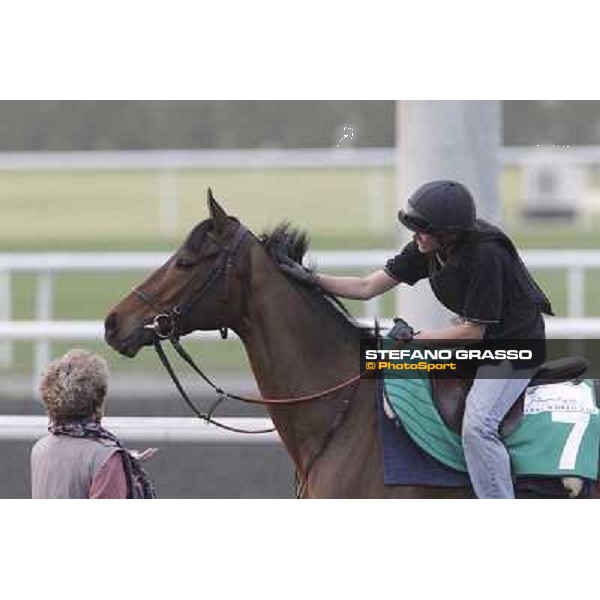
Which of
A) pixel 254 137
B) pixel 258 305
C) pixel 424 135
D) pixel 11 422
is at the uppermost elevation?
pixel 254 137

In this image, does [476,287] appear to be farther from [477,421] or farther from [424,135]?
[424,135]

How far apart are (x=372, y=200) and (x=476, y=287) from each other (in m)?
18.3

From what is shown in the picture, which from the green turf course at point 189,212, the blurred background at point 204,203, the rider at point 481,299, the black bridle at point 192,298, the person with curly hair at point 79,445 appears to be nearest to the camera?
the person with curly hair at point 79,445

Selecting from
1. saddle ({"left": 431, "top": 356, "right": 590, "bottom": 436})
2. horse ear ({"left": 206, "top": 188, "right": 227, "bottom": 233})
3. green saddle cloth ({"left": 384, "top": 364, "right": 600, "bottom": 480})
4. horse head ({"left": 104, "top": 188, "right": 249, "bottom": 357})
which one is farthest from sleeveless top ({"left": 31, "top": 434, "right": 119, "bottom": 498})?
saddle ({"left": 431, "top": 356, "right": 590, "bottom": 436})

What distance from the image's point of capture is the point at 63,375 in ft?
15.4

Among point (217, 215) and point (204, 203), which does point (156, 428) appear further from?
point (204, 203)

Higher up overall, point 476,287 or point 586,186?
point 586,186

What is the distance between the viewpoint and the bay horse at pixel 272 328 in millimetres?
5059

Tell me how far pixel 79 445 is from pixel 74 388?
18cm

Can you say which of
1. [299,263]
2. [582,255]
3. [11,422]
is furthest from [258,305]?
[582,255]

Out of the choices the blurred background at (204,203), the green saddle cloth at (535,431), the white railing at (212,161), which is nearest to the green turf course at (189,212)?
the blurred background at (204,203)

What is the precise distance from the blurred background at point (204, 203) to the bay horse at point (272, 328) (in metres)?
3.24

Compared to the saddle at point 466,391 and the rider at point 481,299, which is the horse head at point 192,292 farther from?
the saddle at point 466,391

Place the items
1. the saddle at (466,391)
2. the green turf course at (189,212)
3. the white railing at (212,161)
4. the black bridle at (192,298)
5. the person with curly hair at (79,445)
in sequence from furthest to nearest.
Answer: the white railing at (212,161) < the green turf course at (189,212) < the black bridle at (192,298) < the saddle at (466,391) < the person with curly hair at (79,445)
